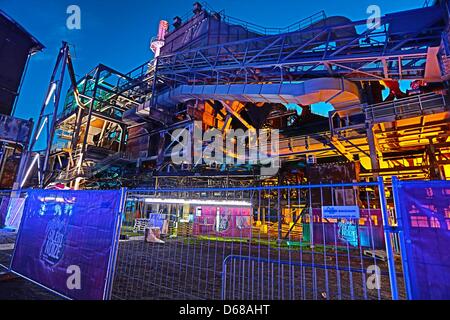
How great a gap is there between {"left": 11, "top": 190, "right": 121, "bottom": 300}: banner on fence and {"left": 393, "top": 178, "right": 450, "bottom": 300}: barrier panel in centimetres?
415

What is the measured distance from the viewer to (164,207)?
17922 millimetres

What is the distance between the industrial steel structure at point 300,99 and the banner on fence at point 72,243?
698cm

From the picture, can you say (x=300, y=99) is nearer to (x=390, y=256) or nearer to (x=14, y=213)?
(x=390, y=256)

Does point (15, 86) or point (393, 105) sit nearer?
point (393, 105)

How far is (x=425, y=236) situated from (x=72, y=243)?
5.55 metres

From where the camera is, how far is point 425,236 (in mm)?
2445

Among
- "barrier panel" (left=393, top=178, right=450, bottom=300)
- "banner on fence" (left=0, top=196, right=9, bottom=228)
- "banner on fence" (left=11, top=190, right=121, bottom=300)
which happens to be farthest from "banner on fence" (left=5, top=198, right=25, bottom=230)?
"barrier panel" (left=393, top=178, right=450, bottom=300)

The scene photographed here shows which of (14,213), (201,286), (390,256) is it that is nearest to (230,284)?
(201,286)

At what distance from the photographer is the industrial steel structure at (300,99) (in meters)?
11.9

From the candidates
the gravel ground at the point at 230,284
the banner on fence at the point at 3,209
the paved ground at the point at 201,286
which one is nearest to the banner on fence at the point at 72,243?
the paved ground at the point at 201,286

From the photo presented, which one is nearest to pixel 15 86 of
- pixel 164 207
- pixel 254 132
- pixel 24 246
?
pixel 164 207

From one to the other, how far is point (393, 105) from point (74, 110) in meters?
35.5

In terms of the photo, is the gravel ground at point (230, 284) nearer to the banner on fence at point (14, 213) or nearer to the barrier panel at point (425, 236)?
the barrier panel at point (425, 236)
